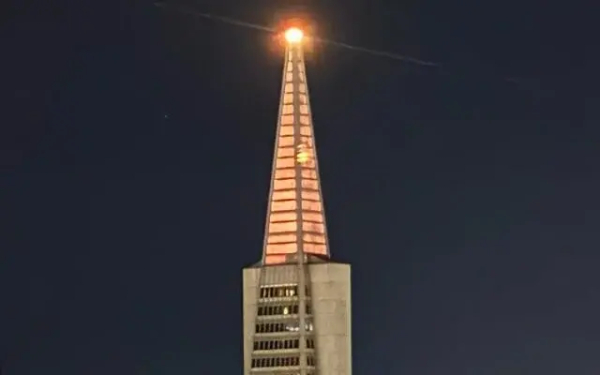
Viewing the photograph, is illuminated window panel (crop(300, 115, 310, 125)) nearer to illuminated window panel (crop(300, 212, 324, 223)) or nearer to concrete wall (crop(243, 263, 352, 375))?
illuminated window panel (crop(300, 212, 324, 223))

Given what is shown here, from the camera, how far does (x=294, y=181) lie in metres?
104

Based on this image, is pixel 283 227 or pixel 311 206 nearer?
pixel 283 227

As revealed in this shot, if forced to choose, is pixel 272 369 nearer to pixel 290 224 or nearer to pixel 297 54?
pixel 290 224

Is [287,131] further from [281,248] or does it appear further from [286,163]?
[281,248]

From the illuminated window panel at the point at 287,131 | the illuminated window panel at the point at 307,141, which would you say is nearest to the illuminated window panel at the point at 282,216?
the illuminated window panel at the point at 307,141

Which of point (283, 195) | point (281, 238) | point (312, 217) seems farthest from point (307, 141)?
point (281, 238)

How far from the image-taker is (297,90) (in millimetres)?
105062

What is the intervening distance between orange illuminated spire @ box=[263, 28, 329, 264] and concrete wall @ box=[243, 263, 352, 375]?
42.8 inches

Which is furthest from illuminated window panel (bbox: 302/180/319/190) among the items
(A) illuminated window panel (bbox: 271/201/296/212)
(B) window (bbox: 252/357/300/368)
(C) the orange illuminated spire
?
(B) window (bbox: 252/357/300/368)

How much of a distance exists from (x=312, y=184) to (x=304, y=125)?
10.7 ft

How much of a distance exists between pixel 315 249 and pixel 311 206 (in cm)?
230

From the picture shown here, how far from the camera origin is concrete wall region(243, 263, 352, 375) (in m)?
101

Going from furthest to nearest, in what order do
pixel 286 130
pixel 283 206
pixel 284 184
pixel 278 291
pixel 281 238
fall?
pixel 286 130 < pixel 284 184 < pixel 283 206 < pixel 281 238 < pixel 278 291

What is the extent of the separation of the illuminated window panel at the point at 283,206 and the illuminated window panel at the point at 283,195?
22 cm
